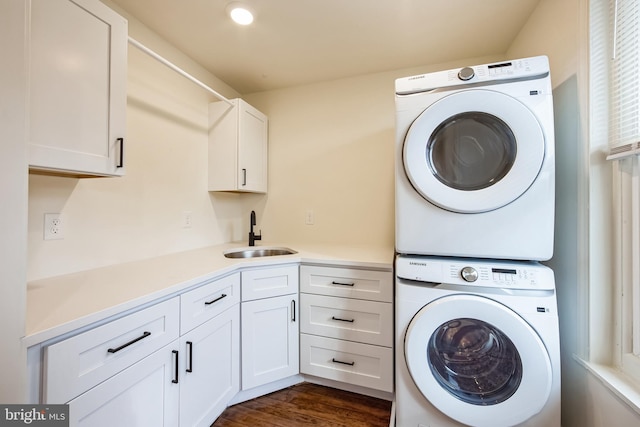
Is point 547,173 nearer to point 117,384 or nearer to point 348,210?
point 348,210

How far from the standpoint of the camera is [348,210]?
2.27m

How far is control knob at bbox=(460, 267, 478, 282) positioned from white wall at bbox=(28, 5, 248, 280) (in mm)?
1791

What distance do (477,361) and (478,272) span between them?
454 millimetres

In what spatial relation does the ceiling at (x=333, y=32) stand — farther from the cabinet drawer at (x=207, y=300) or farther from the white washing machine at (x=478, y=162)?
the cabinet drawer at (x=207, y=300)

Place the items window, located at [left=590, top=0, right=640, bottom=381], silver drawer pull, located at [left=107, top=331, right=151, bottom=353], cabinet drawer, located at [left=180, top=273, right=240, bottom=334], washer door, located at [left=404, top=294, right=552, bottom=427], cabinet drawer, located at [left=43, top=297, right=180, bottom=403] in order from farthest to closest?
cabinet drawer, located at [left=180, top=273, right=240, bottom=334] < washer door, located at [left=404, top=294, right=552, bottom=427] < window, located at [left=590, top=0, right=640, bottom=381] < silver drawer pull, located at [left=107, top=331, right=151, bottom=353] < cabinet drawer, located at [left=43, top=297, right=180, bottom=403]

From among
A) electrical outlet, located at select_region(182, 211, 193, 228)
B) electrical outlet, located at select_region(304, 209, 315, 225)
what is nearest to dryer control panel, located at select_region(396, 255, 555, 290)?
electrical outlet, located at select_region(304, 209, 315, 225)

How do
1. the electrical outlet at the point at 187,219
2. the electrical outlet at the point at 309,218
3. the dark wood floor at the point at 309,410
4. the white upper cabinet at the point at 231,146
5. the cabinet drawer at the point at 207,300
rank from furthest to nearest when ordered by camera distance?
1. the electrical outlet at the point at 309,218
2. the white upper cabinet at the point at 231,146
3. the electrical outlet at the point at 187,219
4. the dark wood floor at the point at 309,410
5. the cabinet drawer at the point at 207,300

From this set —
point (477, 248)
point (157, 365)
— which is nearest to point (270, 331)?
point (157, 365)

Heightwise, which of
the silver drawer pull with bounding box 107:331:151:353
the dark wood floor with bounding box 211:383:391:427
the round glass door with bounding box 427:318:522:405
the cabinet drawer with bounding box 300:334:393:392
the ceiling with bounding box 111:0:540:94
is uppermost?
the ceiling with bounding box 111:0:540:94

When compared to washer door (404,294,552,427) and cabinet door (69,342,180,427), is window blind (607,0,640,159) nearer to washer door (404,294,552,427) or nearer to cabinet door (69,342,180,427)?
washer door (404,294,552,427)

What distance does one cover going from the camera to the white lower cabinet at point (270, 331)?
5.07 ft

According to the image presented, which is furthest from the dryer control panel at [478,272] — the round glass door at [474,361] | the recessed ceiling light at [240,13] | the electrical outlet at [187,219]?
the recessed ceiling light at [240,13]

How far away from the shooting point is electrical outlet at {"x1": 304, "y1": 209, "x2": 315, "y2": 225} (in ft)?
7.79

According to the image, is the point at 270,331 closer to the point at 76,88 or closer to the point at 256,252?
the point at 256,252
